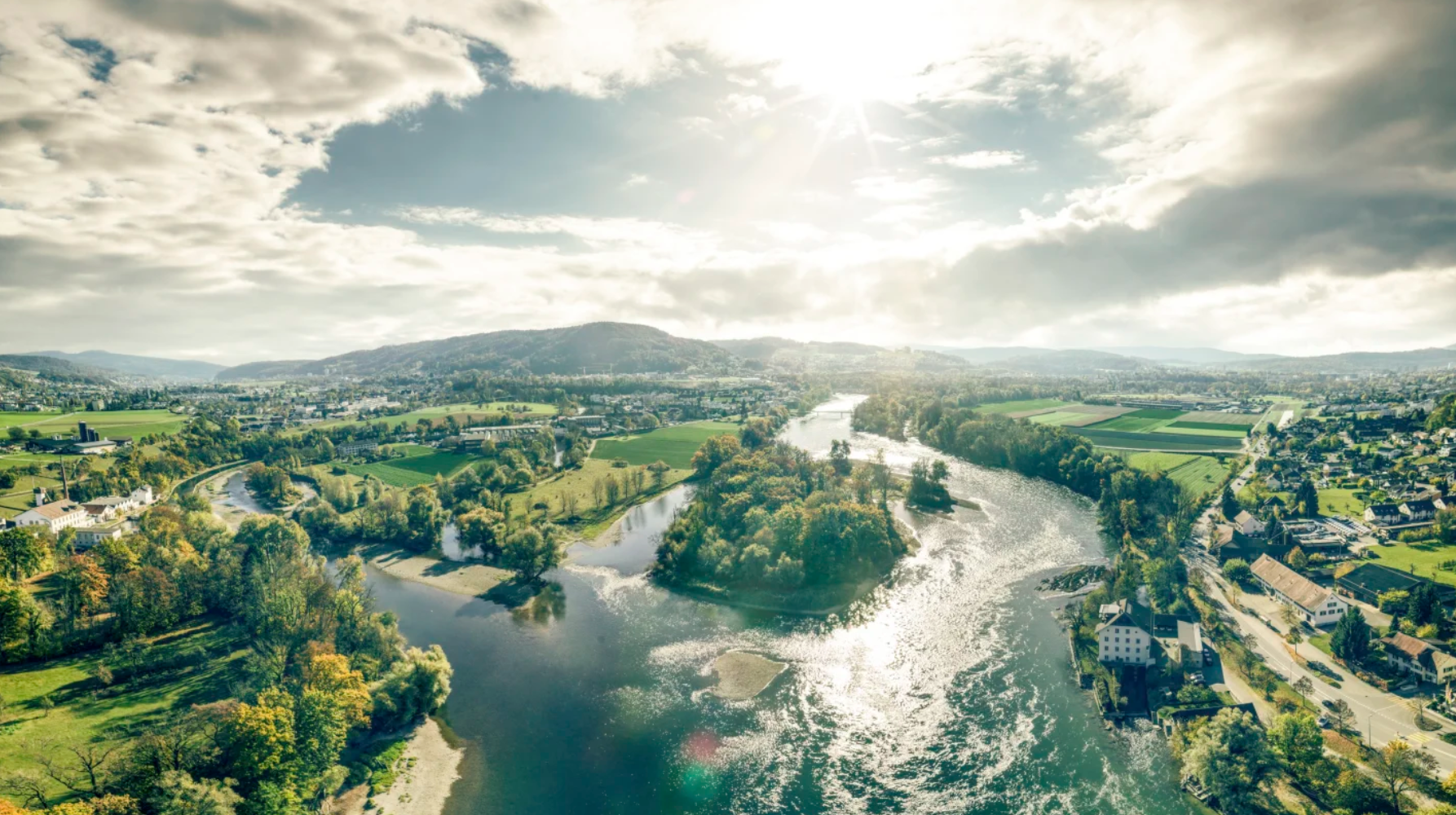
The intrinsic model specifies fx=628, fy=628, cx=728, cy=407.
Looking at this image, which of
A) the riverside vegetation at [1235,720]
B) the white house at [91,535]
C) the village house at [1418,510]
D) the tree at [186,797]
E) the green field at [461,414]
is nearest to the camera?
the tree at [186,797]

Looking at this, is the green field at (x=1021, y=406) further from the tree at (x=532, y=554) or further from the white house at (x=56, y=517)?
the white house at (x=56, y=517)

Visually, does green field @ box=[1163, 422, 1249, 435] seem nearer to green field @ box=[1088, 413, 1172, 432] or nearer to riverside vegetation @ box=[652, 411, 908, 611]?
green field @ box=[1088, 413, 1172, 432]

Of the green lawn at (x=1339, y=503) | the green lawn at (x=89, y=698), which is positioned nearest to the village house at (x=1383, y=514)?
the green lawn at (x=1339, y=503)

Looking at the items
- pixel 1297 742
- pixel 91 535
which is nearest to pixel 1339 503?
pixel 1297 742

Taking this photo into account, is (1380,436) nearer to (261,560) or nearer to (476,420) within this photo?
(261,560)

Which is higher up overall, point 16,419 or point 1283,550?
point 16,419

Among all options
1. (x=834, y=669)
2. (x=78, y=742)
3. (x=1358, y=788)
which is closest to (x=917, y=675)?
(x=834, y=669)

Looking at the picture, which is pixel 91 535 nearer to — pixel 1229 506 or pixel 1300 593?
pixel 1300 593

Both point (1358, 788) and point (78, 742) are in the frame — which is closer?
point (1358, 788)
